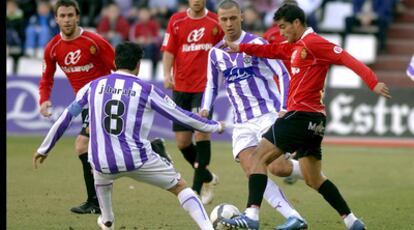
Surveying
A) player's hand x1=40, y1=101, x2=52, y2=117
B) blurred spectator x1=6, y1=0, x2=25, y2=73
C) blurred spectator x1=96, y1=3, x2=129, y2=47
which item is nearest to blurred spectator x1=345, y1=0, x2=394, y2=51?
blurred spectator x1=96, y1=3, x2=129, y2=47

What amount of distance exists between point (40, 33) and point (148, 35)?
7.71 ft

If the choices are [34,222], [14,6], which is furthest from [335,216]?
[14,6]

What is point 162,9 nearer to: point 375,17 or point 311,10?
point 311,10

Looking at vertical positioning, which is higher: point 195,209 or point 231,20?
point 231,20

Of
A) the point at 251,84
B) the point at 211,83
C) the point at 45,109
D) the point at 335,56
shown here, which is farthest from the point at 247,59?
the point at 45,109

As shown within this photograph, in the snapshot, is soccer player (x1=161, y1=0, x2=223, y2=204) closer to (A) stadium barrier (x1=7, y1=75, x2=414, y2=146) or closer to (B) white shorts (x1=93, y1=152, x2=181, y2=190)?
(B) white shorts (x1=93, y1=152, x2=181, y2=190)

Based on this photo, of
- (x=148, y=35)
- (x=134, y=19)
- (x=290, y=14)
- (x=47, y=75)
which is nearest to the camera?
(x=290, y=14)

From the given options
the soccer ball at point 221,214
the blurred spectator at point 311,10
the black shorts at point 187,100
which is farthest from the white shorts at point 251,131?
the blurred spectator at point 311,10

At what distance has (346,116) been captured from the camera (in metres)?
19.5

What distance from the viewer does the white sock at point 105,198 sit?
341 inches

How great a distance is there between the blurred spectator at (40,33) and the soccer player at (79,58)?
444 inches

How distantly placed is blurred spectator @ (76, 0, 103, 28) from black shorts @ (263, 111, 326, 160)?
14568 millimetres

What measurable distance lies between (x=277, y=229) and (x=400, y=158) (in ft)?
27.9

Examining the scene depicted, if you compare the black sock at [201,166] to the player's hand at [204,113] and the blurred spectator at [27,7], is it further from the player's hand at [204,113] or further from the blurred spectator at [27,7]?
the blurred spectator at [27,7]
